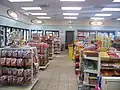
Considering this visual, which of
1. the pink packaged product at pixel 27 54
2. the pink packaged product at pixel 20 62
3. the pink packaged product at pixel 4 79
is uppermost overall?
the pink packaged product at pixel 27 54

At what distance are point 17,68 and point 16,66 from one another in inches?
3.4

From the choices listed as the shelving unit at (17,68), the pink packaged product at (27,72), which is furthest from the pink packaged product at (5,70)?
the pink packaged product at (27,72)

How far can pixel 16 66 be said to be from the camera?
221 inches

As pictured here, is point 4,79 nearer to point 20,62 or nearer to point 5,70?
point 5,70

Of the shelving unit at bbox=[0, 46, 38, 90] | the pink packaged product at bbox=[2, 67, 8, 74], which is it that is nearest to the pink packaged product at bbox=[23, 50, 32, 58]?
the shelving unit at bbox=[0, 46, 38, 90]

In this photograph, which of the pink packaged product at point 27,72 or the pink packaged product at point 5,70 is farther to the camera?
the pink packaged product at point 5,70

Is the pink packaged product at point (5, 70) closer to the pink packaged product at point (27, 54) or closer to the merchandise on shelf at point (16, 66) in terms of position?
the merchandise on shelf at point (16, 66)

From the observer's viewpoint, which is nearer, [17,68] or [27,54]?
[27,54]

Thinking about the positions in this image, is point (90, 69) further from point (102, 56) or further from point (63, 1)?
point (63, 1)

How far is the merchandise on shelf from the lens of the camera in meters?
5.47

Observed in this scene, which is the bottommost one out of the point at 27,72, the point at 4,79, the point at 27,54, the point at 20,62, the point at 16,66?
the point at 4,79

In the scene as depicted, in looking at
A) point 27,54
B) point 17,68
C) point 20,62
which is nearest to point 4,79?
point 17,68

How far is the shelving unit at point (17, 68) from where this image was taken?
547 centimetres

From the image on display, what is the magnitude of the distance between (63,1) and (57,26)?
996 centimetres
